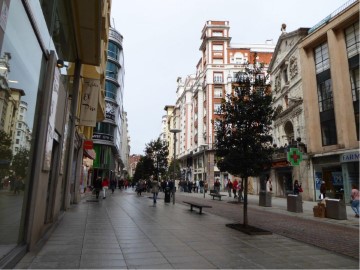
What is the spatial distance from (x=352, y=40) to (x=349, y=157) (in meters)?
9.42

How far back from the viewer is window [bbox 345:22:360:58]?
2434cm

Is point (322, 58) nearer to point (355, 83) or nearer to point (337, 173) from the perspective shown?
point (355, 83)

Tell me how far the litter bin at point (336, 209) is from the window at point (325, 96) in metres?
14.5

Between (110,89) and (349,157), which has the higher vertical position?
(110,89)

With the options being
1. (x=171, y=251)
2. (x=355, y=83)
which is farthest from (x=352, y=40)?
(x=171, y=251)

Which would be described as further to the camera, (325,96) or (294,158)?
(325,96)

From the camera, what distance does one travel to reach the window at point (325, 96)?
88.3 ft

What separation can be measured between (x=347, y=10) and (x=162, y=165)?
22330mm

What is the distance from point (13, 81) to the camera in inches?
201

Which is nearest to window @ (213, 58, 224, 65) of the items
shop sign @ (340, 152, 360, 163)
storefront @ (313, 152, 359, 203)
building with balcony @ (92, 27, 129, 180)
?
building with balcony @ (92, 27, 129, 180)

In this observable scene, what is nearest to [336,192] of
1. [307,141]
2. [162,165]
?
[307,141]

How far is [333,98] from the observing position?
2620cm

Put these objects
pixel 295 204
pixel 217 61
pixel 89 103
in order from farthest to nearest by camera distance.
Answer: pixel 217 61, pixel 295 204, pixel 89 103

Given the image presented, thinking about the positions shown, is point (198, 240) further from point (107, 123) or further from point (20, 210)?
point (107, 123)
